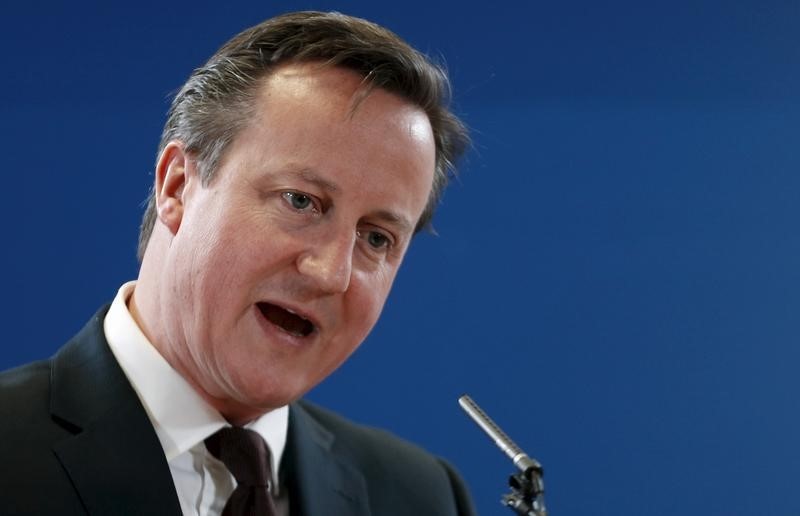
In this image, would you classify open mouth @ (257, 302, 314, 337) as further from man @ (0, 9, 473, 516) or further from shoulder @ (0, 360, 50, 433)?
shoulder @ (0, 360, 50, 433)

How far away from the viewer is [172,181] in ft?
5.08

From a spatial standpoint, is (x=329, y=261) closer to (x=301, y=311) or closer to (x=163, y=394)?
(x=301, y=311)

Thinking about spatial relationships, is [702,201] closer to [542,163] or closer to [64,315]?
[542,163]

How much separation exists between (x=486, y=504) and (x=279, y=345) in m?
1.26

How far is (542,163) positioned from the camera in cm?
264

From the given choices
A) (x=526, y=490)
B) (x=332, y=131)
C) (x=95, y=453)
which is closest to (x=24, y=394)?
(x=95, y=453)

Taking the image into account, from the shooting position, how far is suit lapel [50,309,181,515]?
1392 millimetres

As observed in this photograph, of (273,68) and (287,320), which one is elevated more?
(273,68)

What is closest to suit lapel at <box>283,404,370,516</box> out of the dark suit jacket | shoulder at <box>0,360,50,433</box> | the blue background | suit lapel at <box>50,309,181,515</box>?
the dark suit jacket

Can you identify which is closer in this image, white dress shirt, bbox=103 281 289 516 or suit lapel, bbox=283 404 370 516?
white dress shirt, bbox=103 281 289 516

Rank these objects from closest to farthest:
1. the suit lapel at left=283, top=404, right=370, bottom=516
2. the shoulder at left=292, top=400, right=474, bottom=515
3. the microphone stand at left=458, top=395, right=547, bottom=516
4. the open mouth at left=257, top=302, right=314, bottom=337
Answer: the microphone stand at left=458, top=395, right=547, bottom=516 → the open mouth at left=257, top=302, right=314, bottom=337 → the suit lapel at left=283, top=404, right=370, bottom=516 → the shoulder at left=292, top=400, right=474, bottom=515

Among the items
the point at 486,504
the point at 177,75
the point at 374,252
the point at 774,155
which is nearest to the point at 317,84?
the point at 374,252

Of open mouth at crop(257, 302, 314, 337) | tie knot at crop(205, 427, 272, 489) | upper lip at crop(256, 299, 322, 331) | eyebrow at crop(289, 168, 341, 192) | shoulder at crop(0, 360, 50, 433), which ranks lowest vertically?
shoulder at crop(0, 360, 50, 433)

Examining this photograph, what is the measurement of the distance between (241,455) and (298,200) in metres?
0.35
